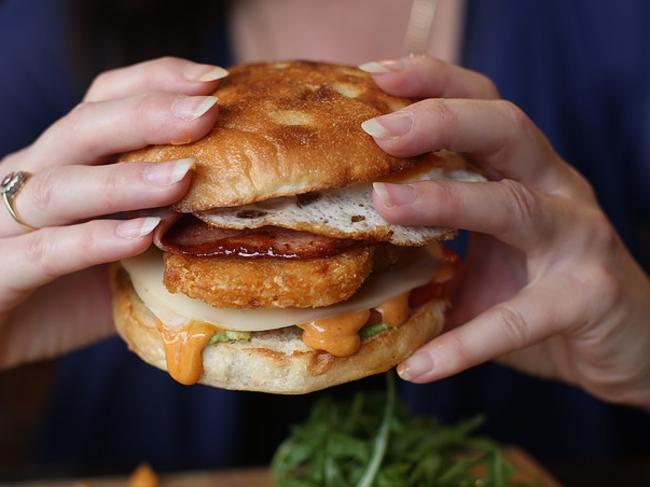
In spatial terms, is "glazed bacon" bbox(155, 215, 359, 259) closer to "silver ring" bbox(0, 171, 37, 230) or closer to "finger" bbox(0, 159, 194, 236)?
"finger" bbox(0, 159, 194, 236)

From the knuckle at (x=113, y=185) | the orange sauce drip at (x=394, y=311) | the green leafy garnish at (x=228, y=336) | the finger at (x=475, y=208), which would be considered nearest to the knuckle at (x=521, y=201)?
the finger at (x=475, y=208)

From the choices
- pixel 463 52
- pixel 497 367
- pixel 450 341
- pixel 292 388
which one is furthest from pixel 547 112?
pixel 292 388

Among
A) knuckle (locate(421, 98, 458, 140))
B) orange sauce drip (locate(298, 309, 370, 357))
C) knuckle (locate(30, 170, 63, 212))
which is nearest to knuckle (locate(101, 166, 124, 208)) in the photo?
knuckle (locate(30, 170, 63, 212))

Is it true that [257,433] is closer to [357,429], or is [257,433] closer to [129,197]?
[357,429]

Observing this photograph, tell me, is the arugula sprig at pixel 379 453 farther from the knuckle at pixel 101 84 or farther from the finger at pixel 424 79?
the knuckle at pixel 101 84

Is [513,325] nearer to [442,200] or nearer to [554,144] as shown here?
[442,200]

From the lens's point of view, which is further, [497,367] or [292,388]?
[497,367]
